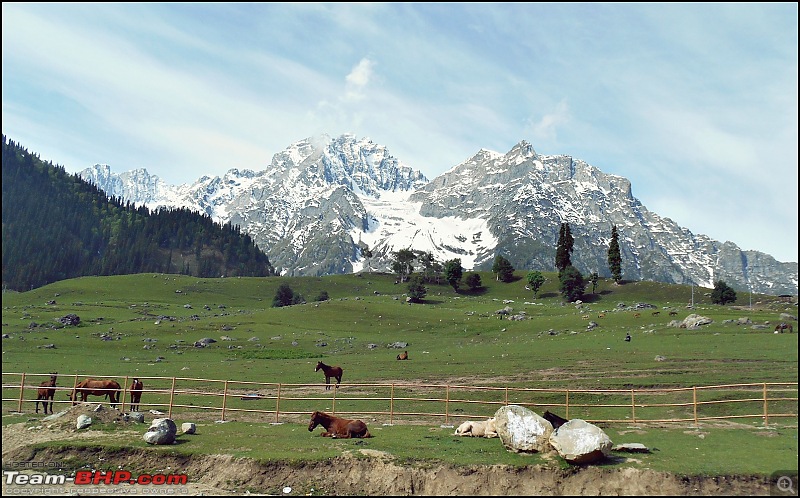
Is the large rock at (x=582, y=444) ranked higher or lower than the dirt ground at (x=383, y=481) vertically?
higher

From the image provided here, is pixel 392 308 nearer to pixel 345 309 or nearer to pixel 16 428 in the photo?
pixel 345 309

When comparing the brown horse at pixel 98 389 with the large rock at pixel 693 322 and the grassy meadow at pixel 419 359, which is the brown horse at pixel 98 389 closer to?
the grassy meadow at pixel 419 359

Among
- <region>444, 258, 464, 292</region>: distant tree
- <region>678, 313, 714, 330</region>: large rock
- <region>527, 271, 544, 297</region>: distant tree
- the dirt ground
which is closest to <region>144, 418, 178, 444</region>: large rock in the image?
the dirt ground

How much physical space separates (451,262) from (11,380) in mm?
146539

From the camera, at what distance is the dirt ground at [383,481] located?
954 inches

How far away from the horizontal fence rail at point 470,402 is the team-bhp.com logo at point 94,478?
9266mm

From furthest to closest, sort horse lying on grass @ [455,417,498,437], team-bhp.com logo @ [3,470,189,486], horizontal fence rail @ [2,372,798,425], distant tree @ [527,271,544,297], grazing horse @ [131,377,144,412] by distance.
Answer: distant tree @ [527,271,544,297]
grazing horse @ [131,377,144,412]
horizontal fence rail @ [2,372,798,425]
horse lying on grass @ [455,417,498,437]
team-bhp.com logo @ [3,470,189,486]

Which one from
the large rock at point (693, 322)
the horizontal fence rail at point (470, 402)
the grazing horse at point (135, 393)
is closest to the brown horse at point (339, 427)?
the horizontal fence rail at point (470, 402)

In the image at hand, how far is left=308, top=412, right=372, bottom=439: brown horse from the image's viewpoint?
32281mm

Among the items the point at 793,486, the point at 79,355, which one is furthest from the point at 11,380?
the point at 793,486

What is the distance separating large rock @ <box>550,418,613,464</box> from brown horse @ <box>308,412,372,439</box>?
11.3m

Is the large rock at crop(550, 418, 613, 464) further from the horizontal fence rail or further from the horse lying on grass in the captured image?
the horizontal fence rail

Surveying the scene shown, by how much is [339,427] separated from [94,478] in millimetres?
12837

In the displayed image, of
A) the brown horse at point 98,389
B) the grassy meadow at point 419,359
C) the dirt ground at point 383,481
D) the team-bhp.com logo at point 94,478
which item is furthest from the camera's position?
the brown horse at point 98,389
